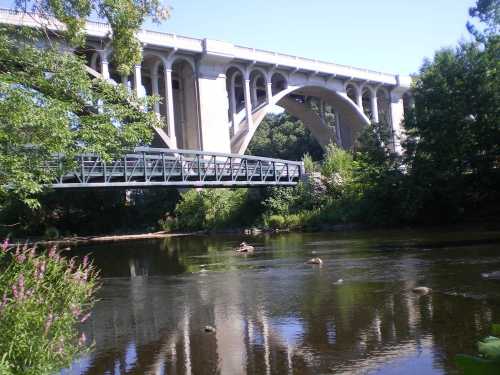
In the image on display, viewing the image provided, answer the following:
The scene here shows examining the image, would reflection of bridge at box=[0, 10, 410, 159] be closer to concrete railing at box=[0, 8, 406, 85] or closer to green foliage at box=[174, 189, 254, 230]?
concrete railing at box=[0, 8, 406, 85]

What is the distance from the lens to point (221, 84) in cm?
4403

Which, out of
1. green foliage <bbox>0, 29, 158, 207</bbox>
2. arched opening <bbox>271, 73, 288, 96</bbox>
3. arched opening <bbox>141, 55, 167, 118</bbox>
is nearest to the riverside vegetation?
arched opening <bbox>141, 55, 167, 118</bbox>

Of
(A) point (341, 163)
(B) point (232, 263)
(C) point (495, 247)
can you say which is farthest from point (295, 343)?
(A) point (341, 163)

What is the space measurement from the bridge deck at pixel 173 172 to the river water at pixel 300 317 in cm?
1579

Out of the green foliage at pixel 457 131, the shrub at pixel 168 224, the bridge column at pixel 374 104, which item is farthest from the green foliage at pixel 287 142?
the green foliage at pixel 457 131

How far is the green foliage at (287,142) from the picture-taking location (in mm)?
67625

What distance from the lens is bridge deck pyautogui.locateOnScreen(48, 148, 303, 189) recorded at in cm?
3153

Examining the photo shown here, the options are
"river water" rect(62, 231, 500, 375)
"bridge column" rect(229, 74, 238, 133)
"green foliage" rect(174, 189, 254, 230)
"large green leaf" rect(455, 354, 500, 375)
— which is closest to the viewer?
"large green leaf" rect(455, 354, 500, 375)

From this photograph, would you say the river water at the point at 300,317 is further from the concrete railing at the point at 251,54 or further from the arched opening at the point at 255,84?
the arched opening at the point at 255,84

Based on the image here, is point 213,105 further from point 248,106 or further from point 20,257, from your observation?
point 20,257

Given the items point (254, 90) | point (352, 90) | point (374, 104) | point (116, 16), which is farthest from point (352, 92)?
point (116, 16)

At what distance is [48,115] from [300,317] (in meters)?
5.26

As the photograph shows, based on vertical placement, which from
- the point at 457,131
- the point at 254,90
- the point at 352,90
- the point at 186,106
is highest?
the point at 352,90

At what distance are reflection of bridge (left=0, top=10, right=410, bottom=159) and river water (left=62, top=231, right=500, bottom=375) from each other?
21.9 meters
